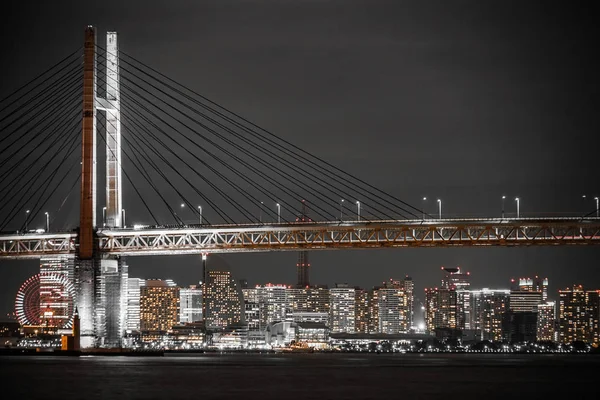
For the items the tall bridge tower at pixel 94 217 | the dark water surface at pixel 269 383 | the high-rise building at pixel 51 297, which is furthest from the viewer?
the high-rise building at pixel 51 297

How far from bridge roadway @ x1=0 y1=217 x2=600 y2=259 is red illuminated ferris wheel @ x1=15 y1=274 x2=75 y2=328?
40.4 m

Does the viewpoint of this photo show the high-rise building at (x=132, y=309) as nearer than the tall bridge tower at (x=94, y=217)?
No

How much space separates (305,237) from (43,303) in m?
54.1

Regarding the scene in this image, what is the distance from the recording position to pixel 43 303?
124 metres

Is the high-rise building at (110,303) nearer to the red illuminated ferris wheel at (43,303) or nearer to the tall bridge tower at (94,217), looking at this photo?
A: the tall bridge tower at (94,217)

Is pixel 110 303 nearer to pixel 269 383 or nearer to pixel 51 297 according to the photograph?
pixel 269 383

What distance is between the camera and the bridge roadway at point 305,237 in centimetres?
7631

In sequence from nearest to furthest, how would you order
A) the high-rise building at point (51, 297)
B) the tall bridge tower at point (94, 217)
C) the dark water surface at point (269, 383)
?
the dark water surface at point (269, 383), the tall bridge tower at point (94, 217), the high-rise building at point (51, 297)

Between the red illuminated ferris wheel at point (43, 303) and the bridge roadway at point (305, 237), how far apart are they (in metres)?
40.4

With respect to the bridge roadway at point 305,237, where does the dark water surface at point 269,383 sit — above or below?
below

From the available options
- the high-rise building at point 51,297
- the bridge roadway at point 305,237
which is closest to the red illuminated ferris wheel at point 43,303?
the high-rise building at point 51,297

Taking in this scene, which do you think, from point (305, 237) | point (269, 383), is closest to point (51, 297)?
point (305, 237)

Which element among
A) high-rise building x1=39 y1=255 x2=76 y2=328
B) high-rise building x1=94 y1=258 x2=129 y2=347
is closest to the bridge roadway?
high-rise building x1=94 y1=258 x2=129 y2=347

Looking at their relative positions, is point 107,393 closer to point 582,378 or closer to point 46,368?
point 46,368
